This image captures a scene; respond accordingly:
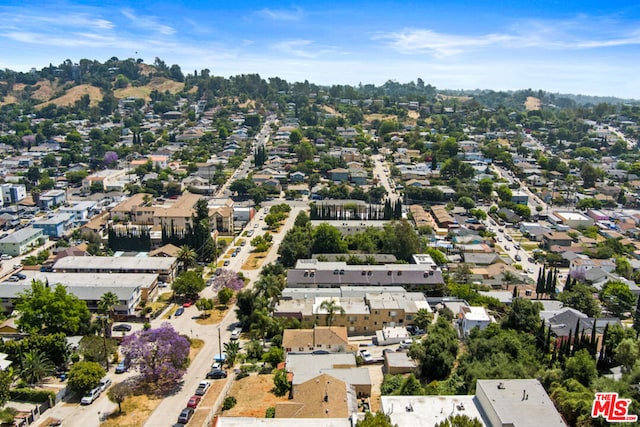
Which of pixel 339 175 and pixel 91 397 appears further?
pixel 339 175

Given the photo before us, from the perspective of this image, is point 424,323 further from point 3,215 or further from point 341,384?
point 3,215

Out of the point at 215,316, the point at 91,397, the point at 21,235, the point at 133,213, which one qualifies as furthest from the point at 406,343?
the point at 21,235

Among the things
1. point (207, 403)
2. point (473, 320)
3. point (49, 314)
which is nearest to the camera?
point (207, 403)

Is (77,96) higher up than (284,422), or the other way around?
(77,96)

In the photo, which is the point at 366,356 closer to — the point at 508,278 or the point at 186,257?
the point at 508,278

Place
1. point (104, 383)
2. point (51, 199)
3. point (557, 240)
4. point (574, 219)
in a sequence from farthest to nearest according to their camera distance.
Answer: point (51, 199)
point (574, 219)
point (557, 240)
point (104, 383)

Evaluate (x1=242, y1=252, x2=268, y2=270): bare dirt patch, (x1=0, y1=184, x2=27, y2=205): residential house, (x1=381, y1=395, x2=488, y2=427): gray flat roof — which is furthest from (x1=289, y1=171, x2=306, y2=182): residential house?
(x1=381, y1=395, x2=488, y2=427): gray flat roof

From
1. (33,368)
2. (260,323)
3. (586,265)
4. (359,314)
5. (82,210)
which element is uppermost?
(82,210)

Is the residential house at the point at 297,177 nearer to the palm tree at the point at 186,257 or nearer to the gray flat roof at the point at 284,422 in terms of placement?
the palm tree at the point at 186,257
